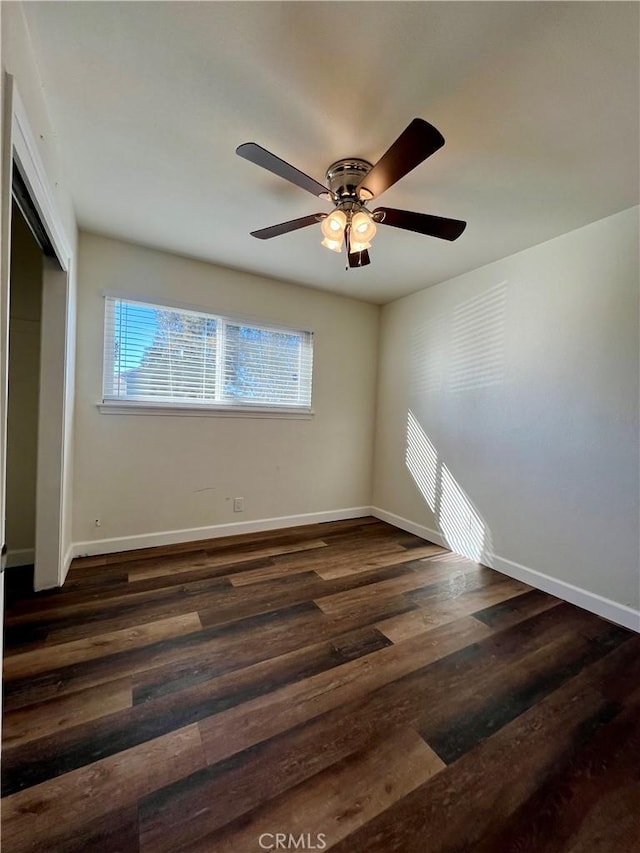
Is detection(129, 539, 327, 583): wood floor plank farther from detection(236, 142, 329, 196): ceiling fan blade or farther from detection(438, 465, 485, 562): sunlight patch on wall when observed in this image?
detection(236, 142, 329, 196): ceiling fan blade

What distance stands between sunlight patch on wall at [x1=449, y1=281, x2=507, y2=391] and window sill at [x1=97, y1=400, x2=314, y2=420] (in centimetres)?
152

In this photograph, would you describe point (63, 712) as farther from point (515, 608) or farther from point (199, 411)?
point (515, 608)

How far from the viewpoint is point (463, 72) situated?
1301mm

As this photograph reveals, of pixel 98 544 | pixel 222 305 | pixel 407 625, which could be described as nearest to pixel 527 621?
pixel 407 625

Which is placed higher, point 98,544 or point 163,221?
point 163,221

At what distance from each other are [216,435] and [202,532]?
89 cm

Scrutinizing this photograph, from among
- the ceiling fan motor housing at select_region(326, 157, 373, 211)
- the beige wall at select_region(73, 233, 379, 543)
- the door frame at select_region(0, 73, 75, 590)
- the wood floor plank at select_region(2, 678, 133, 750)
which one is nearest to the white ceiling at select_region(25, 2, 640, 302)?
the ceiling fan motor housing at select_region(326, 157, 373, 211)

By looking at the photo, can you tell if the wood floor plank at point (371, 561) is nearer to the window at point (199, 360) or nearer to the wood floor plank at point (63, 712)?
the wood floor plank at point (63, 712)

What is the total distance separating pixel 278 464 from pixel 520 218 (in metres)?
2.76

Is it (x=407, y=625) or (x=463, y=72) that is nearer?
(x=463, y=72)

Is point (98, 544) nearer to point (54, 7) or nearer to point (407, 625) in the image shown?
point (407, 625)

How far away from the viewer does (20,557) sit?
8.23ft

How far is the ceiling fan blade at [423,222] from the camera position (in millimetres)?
1667

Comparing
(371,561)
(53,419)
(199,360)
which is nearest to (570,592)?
(371,561)
